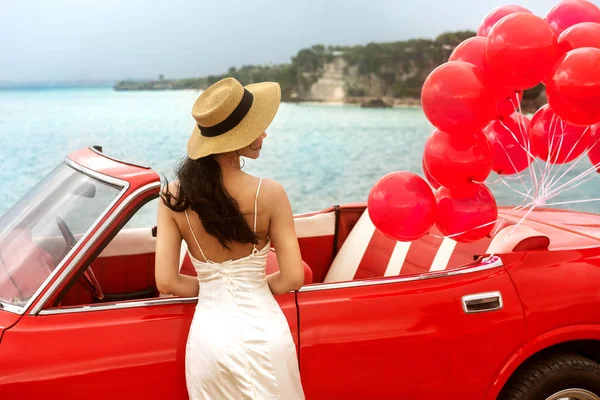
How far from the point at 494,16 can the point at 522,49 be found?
0.59 meters

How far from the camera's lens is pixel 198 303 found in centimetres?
250

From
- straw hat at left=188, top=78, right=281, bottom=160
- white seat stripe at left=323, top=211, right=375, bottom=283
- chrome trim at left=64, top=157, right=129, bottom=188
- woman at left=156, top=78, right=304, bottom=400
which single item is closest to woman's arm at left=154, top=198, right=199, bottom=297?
woman at left=156, top=78, right=304, bottom=400

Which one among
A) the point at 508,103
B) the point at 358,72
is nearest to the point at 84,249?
the point at 508,103

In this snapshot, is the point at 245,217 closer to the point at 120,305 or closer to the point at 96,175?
the point at 120,305

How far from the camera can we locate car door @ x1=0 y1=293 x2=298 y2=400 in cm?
239

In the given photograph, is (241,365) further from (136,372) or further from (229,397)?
(136,372)

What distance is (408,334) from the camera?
268 centimetres

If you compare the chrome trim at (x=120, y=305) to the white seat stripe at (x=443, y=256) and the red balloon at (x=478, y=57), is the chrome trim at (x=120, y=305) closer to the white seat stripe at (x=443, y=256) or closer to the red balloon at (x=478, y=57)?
the white seat stripe at (x=443, y=256)

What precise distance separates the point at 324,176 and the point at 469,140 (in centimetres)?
1607

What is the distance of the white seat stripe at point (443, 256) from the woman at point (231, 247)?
1.09m

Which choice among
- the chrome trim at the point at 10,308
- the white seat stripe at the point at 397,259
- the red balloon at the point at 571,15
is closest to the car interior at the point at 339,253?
the white seat stripe at the point at 397,259

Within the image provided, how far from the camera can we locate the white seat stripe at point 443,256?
335 centimetres

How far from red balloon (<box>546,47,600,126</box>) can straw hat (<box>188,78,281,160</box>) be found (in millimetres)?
1123

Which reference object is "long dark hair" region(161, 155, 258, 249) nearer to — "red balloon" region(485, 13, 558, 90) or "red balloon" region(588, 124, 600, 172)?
"red balloon" region(485, 13, 558, 90)
